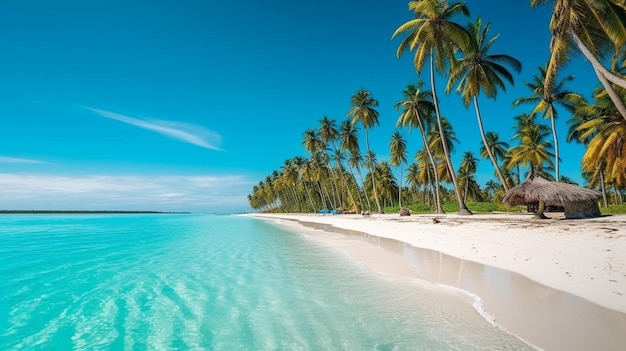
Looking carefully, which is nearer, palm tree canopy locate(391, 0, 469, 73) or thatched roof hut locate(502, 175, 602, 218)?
thatched roof hut locate(502, 175, 602, 218)

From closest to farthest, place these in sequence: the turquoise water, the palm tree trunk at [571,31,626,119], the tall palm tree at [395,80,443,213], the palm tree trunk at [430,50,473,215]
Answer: the turquoise water, the palm tree trunk at [571,31,626,119], the palm tree trunk at [430,50,473,215], the tall palm tree at [395,80,443,213]

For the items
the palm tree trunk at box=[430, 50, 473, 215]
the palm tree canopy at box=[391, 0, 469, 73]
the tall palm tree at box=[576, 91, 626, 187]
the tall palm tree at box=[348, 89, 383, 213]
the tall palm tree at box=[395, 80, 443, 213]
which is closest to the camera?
the tall palm tree at box=[576, 91, 626, 187]

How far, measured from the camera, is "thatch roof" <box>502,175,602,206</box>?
51.0ft

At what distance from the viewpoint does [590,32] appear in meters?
11.2

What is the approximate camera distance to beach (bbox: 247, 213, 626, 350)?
13.5 ft

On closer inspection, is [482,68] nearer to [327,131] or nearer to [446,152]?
[446,152]

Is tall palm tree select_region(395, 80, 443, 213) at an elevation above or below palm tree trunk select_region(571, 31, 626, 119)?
above

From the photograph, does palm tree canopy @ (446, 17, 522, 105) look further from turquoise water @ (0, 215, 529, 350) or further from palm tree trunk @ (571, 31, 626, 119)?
turquoise water @ (0, 215, 529, 350)

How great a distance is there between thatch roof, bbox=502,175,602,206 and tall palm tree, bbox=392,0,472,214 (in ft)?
20.9

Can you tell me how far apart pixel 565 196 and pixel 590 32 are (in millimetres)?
7858

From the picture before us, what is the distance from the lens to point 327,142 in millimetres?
48656

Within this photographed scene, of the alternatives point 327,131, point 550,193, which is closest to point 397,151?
point 327,131

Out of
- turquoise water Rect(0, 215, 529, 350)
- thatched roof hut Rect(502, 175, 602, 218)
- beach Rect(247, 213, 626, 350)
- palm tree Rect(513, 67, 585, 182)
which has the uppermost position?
palm tree Rect(513, 67, 585, 182)

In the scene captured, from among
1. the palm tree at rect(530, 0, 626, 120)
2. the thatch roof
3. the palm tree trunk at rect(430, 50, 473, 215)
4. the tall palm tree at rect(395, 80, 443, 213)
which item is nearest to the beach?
the thatch roof
